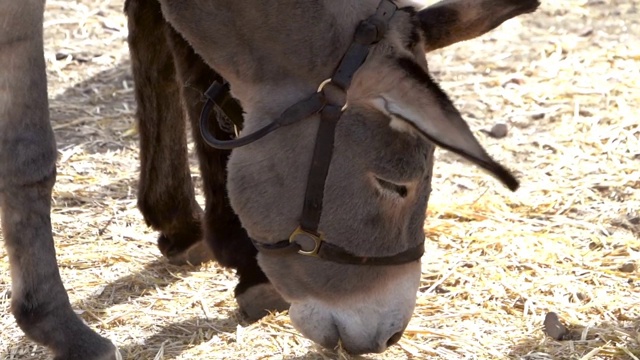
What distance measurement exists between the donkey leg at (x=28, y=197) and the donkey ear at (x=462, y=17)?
1173 mm

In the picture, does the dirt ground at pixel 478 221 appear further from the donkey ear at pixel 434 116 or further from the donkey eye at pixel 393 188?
the donkey ear at pixel 434 116

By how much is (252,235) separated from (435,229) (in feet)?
4.76

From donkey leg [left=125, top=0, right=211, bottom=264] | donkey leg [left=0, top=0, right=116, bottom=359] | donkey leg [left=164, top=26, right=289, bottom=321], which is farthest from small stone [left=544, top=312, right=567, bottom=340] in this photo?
donkey leg [left=0, top=0, right=116, bottom=359]

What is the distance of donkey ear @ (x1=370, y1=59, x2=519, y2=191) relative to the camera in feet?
8.61

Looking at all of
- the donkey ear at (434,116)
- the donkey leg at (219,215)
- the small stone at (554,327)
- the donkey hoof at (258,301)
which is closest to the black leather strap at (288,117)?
the donkey ear at (434,116)

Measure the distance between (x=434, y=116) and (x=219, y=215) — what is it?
1239 mm

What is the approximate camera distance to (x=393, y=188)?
2.99 metres

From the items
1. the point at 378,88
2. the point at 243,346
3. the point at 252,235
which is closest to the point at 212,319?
the point at 243,346

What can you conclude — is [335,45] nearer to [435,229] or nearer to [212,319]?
[212,319]

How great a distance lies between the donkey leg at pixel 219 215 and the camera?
3.60 metres

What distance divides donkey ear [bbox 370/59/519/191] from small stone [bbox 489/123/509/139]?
270 cm

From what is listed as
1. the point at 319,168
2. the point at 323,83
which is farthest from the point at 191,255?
the point at 323,83

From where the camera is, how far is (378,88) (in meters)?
2.88

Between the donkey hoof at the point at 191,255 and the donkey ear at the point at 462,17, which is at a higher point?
the donkey ear at the point at 462,17
